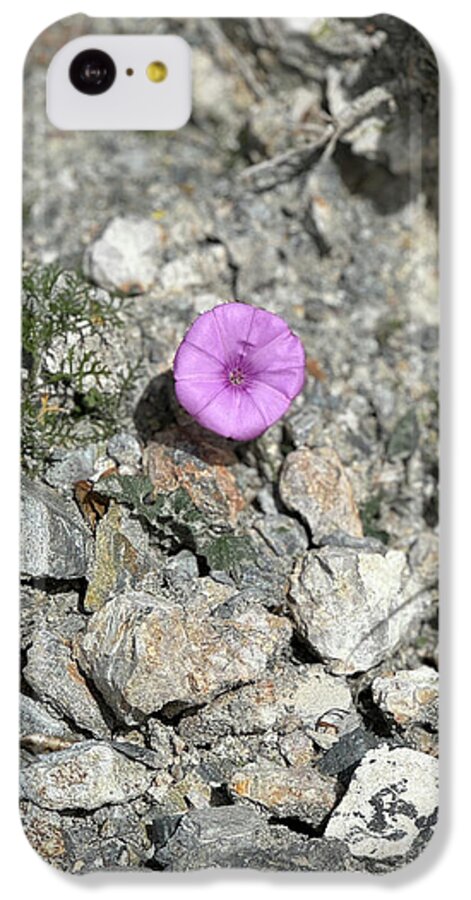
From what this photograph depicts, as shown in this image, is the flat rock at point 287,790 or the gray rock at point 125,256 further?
the gray rock at point 125,256

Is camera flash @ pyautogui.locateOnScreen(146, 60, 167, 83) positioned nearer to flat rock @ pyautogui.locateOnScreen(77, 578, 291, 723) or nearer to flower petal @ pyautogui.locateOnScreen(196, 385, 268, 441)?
flower petal @ pyautogui.locateOnScreen(196, 385, 268, 441)

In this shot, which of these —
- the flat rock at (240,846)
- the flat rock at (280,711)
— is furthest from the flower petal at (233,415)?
the flat rock at (240,846)

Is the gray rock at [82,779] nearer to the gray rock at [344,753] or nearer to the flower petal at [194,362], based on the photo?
the gray rock at [344,753]

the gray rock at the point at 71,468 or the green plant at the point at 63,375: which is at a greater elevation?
the green plant at the point at 63,375

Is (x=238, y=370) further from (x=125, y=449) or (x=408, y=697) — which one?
(x=408, y=697)

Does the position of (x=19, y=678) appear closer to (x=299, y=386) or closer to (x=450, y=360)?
(x=299, y=386)

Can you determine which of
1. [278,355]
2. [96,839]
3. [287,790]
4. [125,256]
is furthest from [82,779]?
[125,256]

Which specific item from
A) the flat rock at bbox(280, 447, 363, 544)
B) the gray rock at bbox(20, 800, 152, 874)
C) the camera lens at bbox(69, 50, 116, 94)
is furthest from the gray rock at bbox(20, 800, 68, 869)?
the camera lens at bbox(69, 50, 116, 94)
